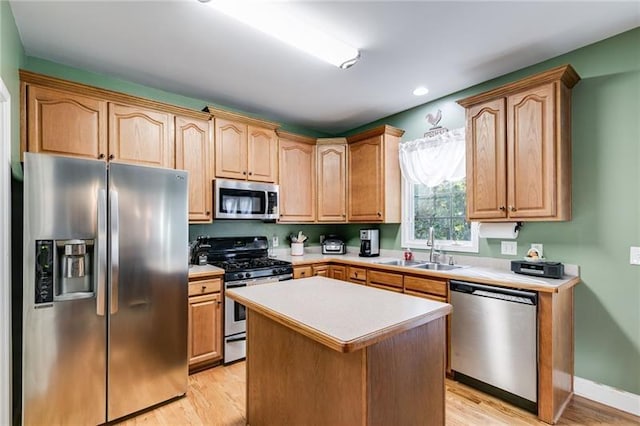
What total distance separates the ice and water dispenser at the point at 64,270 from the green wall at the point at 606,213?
11.1 ft

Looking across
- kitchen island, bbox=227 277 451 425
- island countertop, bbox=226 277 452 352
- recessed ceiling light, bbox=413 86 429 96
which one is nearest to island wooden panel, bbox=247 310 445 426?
kitchen island, bbox=227 277 451 425

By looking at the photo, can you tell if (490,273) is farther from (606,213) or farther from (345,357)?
(345,357)

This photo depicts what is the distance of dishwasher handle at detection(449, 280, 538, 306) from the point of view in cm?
209

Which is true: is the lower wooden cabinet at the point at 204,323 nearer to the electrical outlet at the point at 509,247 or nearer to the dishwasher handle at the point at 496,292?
the dishwasher handle at the point at 496,292

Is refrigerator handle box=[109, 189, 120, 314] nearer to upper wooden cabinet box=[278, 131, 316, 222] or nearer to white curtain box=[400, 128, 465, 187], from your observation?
upper wooden cabinet box=[278, 131, 316, 222]

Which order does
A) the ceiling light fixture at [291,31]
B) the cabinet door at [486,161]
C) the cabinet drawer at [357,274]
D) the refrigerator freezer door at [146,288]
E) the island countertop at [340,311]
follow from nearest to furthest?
the island countertop at [340,311] → the ceiling light fixture at [291,31] → the refrigerator freezer door at [146,288] → the cabinet door at [486,161] → the cabinet drawer at [357,274]

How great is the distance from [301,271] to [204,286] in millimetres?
1077

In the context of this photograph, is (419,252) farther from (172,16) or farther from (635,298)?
(172,16)

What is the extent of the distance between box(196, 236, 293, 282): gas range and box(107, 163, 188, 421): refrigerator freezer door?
25.9 inches

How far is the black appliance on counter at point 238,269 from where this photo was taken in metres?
2.85

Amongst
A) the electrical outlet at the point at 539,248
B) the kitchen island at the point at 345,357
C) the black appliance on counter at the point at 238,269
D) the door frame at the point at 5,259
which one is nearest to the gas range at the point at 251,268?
the black appliance on counter at the point at 238,269

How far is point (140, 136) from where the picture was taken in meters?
2.69

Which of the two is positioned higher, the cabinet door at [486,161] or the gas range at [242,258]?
the cabinet door at [486,161]

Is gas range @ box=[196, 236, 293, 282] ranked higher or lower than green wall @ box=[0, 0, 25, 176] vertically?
lower
